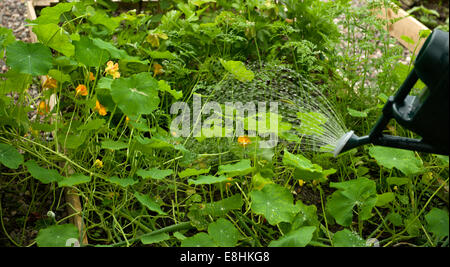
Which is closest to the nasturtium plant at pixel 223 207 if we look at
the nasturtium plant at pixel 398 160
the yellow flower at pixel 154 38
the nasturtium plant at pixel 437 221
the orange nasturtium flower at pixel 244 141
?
the orange nasturtium flower at pixel 244 141

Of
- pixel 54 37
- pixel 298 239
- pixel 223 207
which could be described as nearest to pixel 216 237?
pixel 223 207

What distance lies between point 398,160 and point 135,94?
1.02 m

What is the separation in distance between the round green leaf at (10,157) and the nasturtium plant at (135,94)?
0.43m

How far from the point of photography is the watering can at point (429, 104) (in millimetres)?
1144

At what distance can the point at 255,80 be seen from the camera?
2.53 meters

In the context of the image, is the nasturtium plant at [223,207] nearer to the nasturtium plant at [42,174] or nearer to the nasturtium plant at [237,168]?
the nasturtium plant at [237,168]

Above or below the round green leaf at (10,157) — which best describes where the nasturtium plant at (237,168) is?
above

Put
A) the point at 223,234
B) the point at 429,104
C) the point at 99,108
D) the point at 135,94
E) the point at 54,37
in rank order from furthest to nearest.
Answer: the point at 99,108, the point at 54,37, the point at 135,94, the point at 223,234, the point at 429,104

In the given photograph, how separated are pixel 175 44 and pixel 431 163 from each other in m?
1.38

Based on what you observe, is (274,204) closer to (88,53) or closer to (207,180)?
(207,180)

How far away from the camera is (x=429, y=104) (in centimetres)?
117

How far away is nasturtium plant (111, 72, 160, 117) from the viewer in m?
1.81

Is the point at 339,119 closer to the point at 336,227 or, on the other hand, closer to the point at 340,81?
the point at 340,81
